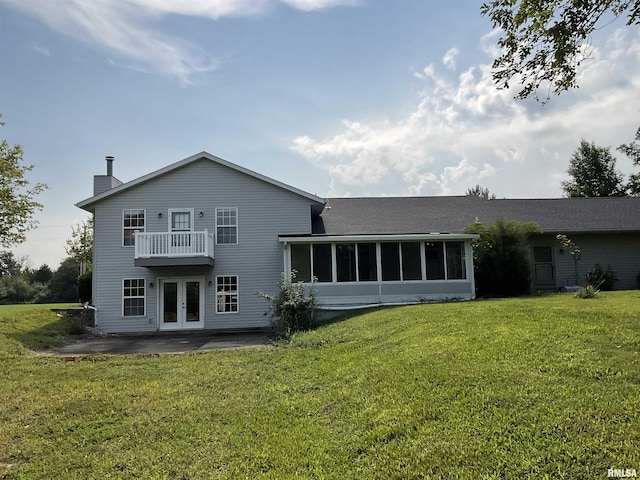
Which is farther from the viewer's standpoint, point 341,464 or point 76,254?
point 76,254

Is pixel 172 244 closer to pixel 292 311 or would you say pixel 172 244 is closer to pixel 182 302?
pixel 182 302

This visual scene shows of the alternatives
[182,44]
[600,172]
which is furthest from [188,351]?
[600,172]

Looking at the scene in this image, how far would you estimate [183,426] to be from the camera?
5.52 m

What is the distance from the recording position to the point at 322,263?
17.2 meters

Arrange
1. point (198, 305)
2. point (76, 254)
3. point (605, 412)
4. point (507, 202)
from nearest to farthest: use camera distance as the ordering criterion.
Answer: point (605, 412) → point (198, 305) → point (507, 202) → point (76, 254)

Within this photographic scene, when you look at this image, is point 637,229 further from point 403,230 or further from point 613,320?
point 613,320

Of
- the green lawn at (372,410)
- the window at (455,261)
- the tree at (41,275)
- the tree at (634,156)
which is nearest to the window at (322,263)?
the window at (455,261)

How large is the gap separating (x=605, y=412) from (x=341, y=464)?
2.41 metres

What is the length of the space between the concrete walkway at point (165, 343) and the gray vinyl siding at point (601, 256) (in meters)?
12.7

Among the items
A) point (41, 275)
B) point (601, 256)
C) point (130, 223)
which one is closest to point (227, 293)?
point (130, 223)

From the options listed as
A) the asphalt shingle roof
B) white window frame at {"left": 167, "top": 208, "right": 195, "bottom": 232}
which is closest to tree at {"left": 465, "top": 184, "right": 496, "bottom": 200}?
the asphalt shingle roof

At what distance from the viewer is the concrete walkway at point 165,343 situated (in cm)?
1232

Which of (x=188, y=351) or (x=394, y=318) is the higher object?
(x=394, y=318)

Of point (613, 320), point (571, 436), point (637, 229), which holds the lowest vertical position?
point (571, 436)
